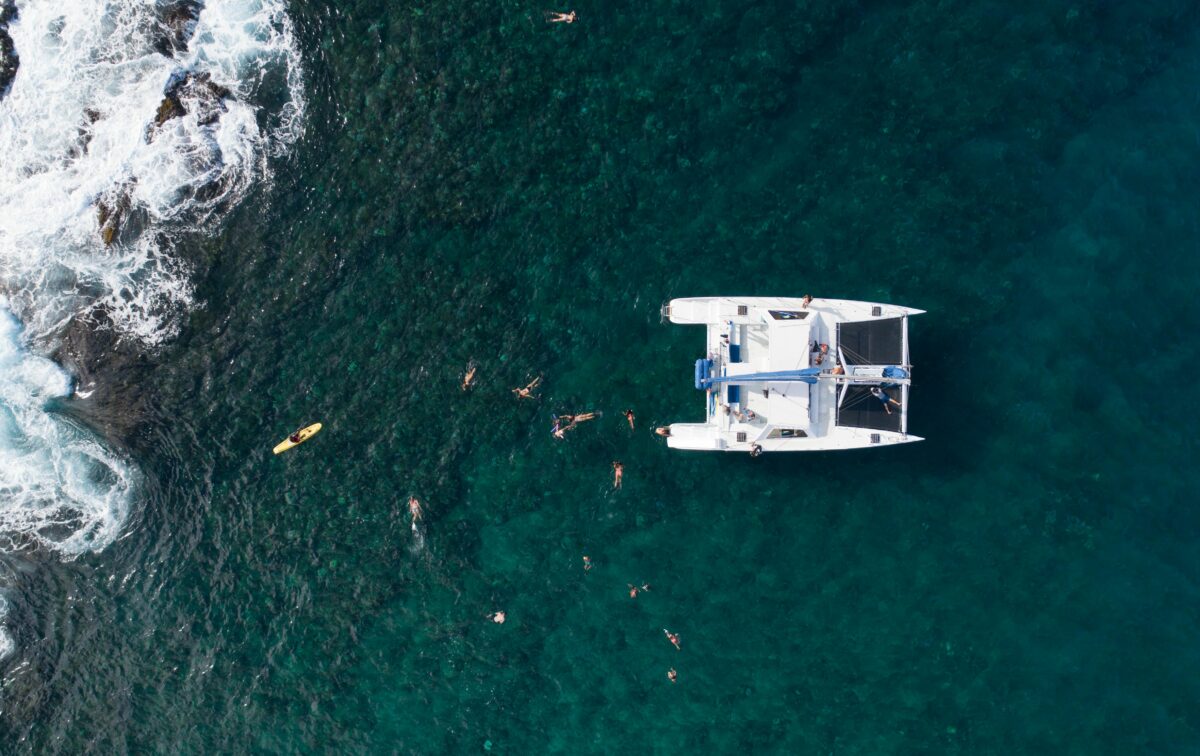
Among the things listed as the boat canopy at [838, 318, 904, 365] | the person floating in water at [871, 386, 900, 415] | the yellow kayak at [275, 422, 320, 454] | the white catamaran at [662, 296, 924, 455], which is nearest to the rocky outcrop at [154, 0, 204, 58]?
the yellow kayak at [275, 422, 320, 454]

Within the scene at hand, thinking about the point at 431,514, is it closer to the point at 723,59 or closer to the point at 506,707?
the point at 506,707

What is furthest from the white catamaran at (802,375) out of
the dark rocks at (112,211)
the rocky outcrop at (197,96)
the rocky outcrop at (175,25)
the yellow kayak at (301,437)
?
the dark rocks at (112,211)

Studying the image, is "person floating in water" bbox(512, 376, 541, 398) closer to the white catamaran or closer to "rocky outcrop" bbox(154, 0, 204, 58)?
the white catamaran

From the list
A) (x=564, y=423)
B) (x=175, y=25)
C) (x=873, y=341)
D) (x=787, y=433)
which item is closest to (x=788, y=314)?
(x=873, y=341)

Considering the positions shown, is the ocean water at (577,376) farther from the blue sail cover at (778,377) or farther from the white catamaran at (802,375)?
the blue sail cover at (778,377)

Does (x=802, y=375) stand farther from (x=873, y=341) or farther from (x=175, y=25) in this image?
(x=175, y=25)
